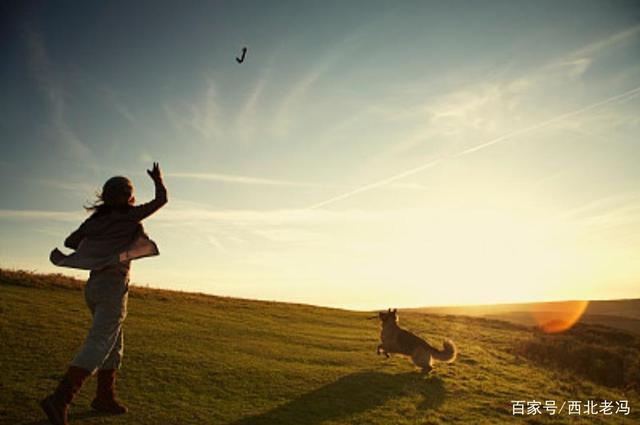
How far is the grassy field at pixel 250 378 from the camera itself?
8.55 m

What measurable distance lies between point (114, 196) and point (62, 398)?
9.90 feet

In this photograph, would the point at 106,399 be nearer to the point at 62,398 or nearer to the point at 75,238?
the point at 62,398

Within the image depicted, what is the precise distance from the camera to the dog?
46.2 feet

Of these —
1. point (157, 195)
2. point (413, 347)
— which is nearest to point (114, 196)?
point (157, 195)

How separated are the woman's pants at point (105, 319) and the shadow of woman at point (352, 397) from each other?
2.54 metres

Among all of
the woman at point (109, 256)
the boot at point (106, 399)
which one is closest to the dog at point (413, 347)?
the boot at point (106, 399)

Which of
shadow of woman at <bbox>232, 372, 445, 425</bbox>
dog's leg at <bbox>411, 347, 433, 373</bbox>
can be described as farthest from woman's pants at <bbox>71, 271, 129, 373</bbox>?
dog's leg at <bbox>411, 347, 433, 373</bbox>

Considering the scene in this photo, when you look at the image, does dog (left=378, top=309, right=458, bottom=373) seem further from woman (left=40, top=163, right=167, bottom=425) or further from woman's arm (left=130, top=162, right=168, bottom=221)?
woman's arm (left=130, top=162, right=168, bottom=221)

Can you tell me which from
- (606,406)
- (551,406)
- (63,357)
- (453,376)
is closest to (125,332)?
(63,357)

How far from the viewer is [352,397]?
10508 mm

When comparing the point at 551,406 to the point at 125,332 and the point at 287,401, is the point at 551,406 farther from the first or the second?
the point at 125,332

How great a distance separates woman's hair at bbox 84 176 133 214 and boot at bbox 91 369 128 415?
2.69m

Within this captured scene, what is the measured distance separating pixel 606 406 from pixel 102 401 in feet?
44.8

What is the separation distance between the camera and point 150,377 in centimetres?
1015
